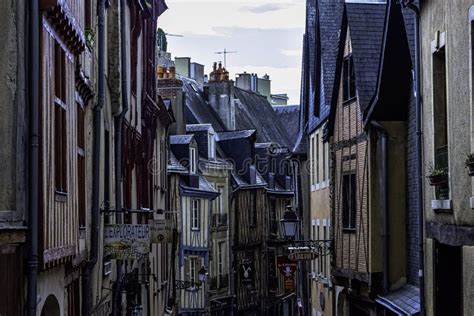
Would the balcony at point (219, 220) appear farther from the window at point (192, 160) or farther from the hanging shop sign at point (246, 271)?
the window at point (192, 160)

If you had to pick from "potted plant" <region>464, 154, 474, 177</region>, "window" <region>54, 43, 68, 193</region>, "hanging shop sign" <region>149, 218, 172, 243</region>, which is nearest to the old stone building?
"potted plant" <region>464, 154, 474, 177</region>

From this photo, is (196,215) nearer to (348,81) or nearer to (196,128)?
(196,128)

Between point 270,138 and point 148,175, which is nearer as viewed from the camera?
point 148,175

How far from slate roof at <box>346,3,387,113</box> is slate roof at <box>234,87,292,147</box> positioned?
35.2m

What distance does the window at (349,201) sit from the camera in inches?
874

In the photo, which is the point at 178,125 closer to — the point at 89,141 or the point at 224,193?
the point at 224,193

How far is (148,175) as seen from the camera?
2659 cm

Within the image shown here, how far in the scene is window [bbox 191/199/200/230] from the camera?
42.7 metres

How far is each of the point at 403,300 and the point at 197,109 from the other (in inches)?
1347

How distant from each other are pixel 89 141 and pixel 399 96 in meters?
5.76

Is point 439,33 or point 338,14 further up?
point 338,14

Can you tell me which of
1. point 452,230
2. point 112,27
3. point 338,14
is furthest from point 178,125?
point 452,230

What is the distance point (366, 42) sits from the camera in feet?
69.9

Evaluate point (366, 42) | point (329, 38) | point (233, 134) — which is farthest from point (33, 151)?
point (233, 134)
